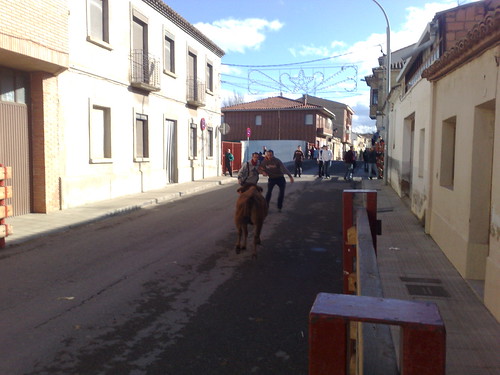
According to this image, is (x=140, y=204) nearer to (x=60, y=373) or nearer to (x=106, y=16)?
(x=106, y=16)

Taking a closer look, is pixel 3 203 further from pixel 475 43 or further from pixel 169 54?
pixel 169 54

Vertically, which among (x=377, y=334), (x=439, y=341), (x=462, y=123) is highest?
(x=462, y=123)

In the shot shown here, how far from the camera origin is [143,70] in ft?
57.4

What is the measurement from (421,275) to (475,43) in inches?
122

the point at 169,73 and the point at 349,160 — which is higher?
the point at 169,73

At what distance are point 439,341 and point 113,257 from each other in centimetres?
683

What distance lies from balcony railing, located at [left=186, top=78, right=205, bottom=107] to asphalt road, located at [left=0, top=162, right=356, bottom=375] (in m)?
13.8

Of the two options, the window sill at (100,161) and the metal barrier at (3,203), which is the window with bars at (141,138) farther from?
the metal barrier at (3,203)

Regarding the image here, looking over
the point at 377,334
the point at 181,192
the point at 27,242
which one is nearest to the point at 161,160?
the point at 181,192

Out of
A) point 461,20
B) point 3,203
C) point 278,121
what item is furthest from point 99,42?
point 278,121

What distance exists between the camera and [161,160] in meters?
19.8

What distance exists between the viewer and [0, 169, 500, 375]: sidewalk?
3904 millimetres

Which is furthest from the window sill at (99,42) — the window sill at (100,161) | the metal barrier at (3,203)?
the metal barrier at (3,203)

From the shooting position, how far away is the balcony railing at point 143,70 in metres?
17.0
